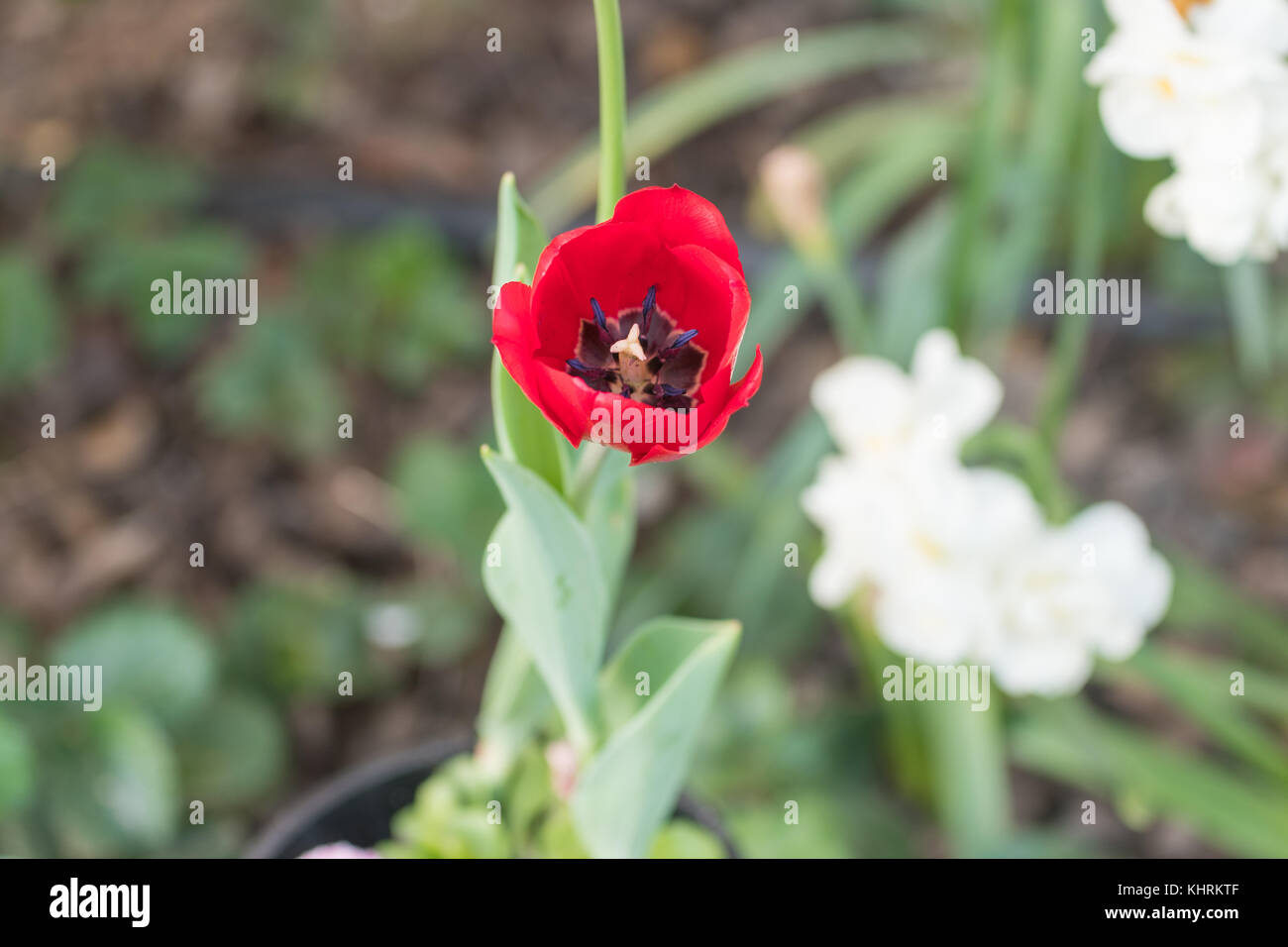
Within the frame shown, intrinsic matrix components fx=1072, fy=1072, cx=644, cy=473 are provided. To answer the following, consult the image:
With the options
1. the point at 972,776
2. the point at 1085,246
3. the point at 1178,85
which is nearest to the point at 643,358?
the point at 1178,85

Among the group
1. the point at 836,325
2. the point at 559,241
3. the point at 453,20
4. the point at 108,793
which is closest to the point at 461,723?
the point at 108,793

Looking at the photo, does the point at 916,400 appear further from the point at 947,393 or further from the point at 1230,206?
the point at 1230,206

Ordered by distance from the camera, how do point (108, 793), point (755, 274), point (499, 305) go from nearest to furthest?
point (499, 305)
point (108, 793)
point (755, 274)

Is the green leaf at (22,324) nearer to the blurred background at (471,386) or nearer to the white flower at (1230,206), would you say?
the blurred background at (471,386)

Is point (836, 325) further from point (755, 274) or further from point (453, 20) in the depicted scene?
point (453, 20)

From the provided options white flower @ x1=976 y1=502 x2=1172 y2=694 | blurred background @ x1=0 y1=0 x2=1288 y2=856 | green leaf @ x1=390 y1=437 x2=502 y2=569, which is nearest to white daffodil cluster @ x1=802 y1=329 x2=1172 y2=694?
white flower @ x1=976 y1=502 x2=1172 y2=694

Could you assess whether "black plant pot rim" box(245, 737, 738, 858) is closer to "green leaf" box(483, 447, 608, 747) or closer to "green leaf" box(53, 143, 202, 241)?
"green leaf" box(483, 447, 608, 747)

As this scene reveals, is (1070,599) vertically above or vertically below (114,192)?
below
